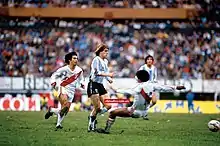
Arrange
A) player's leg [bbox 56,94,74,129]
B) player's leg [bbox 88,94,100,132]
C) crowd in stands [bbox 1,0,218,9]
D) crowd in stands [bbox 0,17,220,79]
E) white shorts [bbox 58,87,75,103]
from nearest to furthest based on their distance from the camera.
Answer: player's leg [bbox 88,94,100,132], player's leg [bbox 56,94,74,129], white shorts [bbox 58,87,75,103], crowd in stands [bbox 0,17,220,79], crowd in stands [bbox 1,0,218,9]

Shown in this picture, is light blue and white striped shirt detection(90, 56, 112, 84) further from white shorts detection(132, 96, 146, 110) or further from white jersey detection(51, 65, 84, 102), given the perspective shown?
white shorts detection(132, 96, 146, 110)

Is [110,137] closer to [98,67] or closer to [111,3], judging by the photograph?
[98,67]

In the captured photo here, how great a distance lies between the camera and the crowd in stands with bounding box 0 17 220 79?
40.5m

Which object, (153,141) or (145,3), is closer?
(153,141)

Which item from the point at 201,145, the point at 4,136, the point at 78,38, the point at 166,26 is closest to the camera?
the point at 201,145

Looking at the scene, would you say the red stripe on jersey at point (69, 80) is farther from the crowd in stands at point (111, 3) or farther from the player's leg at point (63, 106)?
the crowd in stands at point (111, 3)

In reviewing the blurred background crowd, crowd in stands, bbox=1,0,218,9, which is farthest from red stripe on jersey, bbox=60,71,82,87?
crowd in stands, bbox=1,0,218,9

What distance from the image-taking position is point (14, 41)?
42125mm

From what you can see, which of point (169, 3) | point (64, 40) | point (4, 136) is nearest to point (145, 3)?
point (169, 3)

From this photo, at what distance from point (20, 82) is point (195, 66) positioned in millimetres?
11653

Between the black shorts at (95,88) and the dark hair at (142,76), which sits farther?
the black shorts at (95,88)

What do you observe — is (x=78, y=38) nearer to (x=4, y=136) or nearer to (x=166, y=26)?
(x=166, y=26)

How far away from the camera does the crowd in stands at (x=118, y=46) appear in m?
40.5

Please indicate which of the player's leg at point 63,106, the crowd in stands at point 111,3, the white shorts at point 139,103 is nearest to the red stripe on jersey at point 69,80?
the player's leg at point 63,106
